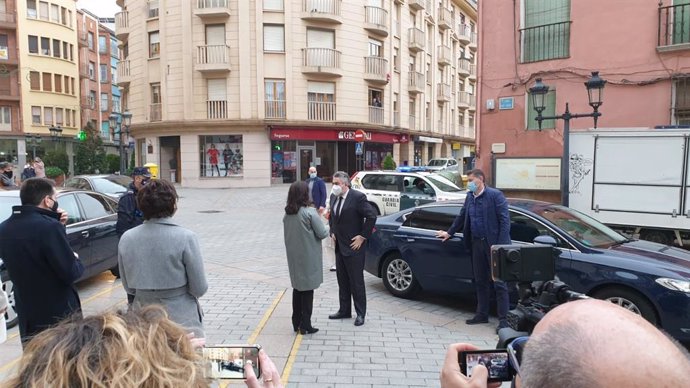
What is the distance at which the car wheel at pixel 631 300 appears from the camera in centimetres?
496

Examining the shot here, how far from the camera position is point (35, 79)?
44.9 meters

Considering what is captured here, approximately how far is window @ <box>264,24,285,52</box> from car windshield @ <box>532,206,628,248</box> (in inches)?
1029

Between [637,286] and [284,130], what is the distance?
86.5 ft

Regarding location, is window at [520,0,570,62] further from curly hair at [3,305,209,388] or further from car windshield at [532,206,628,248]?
curly hair at [3,305,209,388]

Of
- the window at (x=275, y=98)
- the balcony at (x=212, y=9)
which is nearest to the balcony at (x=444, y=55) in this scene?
the window at (x=275, y=98)

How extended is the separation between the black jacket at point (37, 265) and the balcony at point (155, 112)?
29.4 m

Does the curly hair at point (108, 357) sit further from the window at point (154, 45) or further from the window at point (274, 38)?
the window at point (154, 45)

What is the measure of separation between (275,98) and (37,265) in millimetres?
27442

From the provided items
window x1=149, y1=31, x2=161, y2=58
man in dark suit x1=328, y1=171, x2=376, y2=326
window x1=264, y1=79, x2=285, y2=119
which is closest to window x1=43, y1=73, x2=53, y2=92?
window x1=149, y1=31, x2=161, y2=58

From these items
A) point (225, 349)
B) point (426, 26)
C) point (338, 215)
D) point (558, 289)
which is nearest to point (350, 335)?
point (338, 215)

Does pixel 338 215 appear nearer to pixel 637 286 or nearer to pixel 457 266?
pixel 457 266

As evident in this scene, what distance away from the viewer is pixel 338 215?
5.74 metres

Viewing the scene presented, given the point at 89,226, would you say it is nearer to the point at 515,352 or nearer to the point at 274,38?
the point at 515,352

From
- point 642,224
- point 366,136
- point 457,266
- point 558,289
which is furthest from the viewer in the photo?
point 366,136
